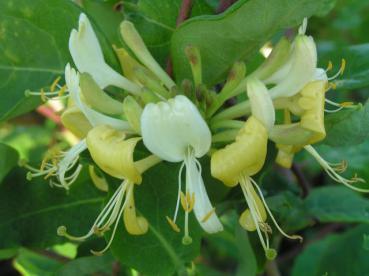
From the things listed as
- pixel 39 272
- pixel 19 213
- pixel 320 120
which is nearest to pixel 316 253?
pixel 39 272

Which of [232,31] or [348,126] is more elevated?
[232,31]

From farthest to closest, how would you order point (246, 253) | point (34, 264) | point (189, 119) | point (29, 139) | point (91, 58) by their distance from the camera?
point (29, 139) → point (34, 264) → point (246, 253) → point (91, 58) → point (189, 119)

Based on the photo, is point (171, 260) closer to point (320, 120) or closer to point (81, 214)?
point (81, 214)

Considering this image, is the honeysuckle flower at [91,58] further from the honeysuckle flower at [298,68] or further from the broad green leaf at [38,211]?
the broad green leaf at [38,211]

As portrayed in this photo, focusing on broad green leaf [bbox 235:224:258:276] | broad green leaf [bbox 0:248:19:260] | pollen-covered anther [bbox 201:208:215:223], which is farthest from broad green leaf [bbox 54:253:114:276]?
pollen-covered anther [bbox 201:208:215:223]

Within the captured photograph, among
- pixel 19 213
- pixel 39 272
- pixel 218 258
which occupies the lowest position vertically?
pixel 218 258

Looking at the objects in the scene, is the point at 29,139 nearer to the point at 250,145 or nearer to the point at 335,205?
the point at 335,205

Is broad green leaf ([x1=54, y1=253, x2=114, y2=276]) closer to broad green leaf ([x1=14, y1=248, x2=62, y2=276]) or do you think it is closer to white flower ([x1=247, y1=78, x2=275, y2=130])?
broad green leaf ([x1=14, y1=248, x2=62, y2=276])

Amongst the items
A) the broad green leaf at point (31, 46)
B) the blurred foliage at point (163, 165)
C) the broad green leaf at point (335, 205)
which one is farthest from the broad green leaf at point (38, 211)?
the broad green leaf at point (335, 205)

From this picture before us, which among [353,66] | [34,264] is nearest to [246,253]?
[353,66]
